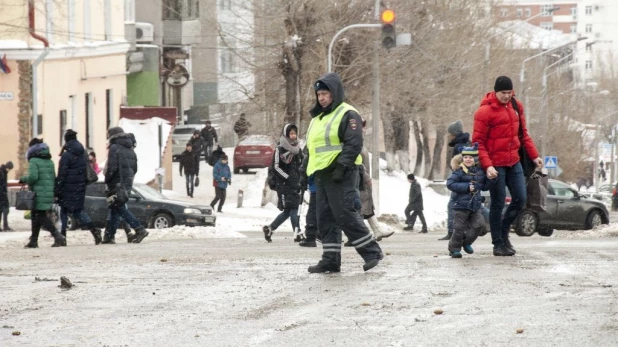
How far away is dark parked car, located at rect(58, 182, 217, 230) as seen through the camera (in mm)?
27922

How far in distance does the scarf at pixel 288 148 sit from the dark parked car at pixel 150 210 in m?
11.1

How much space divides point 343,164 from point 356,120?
0.38 metres

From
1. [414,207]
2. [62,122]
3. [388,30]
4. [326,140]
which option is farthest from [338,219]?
[62,122]

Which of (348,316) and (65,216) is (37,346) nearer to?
(348,316)

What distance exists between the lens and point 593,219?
2923 cm

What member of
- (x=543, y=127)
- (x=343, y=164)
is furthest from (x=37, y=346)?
(x=543, y=127)

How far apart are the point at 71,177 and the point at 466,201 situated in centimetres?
729

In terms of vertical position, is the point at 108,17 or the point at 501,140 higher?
the point at 108,17

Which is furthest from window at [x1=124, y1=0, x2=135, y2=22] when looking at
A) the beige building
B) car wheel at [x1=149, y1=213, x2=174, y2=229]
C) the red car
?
car wheel at [x1=149, y1=213, x2=174, y2=229]

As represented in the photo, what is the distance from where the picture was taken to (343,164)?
35.7 feet

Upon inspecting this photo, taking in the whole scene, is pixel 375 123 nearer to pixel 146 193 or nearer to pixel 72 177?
pixel 146 193

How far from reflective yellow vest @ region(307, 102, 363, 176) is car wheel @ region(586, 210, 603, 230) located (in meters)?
18.8

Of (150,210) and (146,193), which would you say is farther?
(146,193)

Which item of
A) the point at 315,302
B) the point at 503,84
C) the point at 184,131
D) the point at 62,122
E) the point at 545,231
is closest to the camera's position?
the point at 315,302
